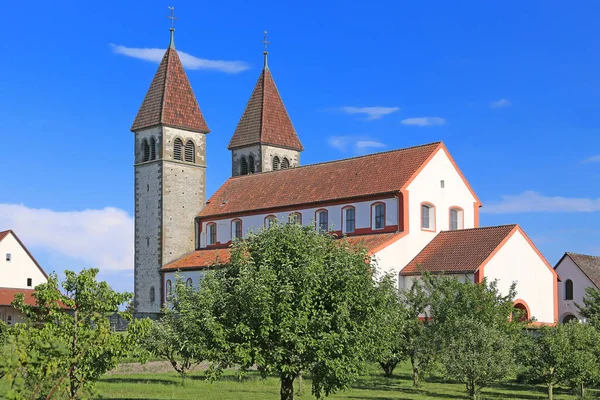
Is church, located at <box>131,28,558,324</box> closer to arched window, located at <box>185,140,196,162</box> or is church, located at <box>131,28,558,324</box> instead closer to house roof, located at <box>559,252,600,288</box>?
arched window, located at <box>185,140,196,162</box>

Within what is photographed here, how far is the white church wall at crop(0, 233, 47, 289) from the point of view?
64.8 meters

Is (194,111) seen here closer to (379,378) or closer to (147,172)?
(147,172)

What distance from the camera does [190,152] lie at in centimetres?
7031

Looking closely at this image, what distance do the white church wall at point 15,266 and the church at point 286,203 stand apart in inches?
329

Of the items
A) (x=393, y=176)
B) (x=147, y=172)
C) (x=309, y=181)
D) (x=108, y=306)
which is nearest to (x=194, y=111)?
(x=147, y=172)

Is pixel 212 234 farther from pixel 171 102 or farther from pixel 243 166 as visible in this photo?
pixel 171 102

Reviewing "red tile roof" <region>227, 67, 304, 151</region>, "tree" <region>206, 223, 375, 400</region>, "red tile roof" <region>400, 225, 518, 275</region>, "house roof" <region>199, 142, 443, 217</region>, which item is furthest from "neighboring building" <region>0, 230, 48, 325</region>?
"tree" <region>206, 223, 375, 400</region>

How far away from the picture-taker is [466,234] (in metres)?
52.0

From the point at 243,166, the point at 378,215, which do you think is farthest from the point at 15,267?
the point at 378,215

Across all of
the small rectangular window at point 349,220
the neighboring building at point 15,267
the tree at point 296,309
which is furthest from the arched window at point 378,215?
the tree at point 296,309

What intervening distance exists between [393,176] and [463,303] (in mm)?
20944

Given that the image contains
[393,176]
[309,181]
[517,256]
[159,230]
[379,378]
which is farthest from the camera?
[159,230]

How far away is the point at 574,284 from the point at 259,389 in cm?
4260

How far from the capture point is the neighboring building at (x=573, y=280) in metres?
66.3
